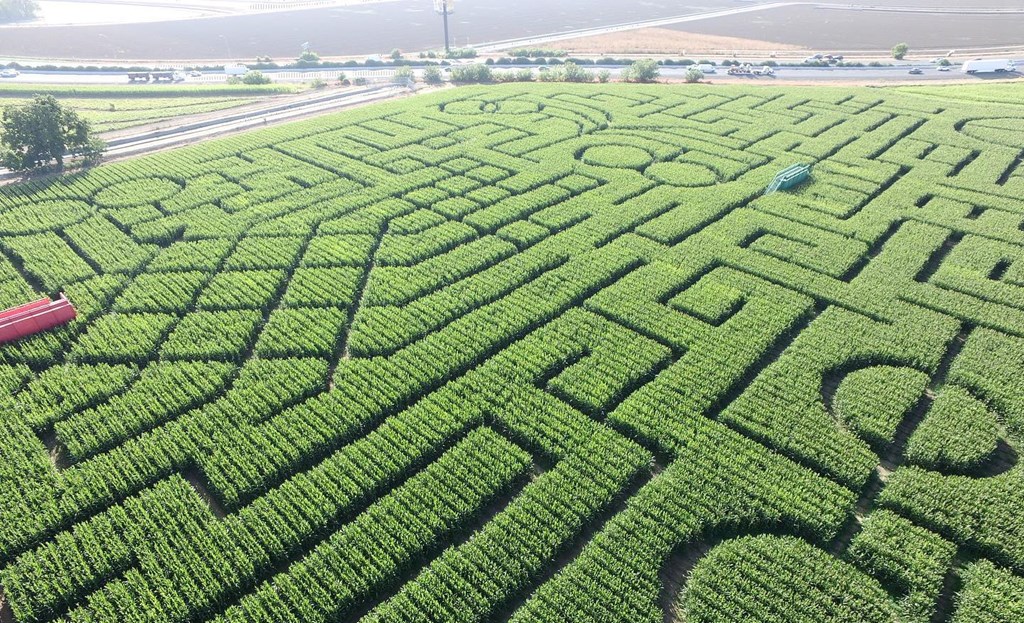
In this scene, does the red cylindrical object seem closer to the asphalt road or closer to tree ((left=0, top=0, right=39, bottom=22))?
the asphalt road

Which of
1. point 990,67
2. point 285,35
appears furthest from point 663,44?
point 285,35

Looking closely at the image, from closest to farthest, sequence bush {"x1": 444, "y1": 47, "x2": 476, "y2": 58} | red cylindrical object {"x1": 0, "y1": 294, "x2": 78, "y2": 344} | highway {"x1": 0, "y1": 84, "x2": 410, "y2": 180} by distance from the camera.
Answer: red cylindrical object {"x1": 0, "y1": 294, "x2": 78, "y2": 344} < highway {"x1": 0, "y1": 84, "x2": 410, "y2": 180} < bush {"x1": 444, "y1": 47, "x2": 476, "y2": 58}

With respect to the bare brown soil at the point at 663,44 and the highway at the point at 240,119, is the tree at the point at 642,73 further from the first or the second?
the bare brown soil at the point at 663,44

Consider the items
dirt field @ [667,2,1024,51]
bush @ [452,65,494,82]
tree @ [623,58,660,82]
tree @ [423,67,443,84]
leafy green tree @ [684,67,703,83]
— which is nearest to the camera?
leafy green tree @ [684,67,703,83]

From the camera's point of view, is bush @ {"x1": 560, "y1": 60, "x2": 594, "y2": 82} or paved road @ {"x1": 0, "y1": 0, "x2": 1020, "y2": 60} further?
paved road @ {"x1": 0, "y1": 0, "x2": 1020, "y2": 60}

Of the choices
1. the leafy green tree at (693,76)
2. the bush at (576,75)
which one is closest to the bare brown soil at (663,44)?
the leafy green tree at (693,76)

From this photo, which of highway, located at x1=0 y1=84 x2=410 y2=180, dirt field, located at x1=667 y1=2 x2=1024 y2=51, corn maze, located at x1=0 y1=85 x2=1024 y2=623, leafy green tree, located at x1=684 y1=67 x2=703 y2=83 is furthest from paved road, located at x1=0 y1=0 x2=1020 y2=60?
corn maze, located at x1=0 y1=85 x2=1024 y2=623

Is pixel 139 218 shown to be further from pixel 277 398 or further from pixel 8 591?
pixel 8 591
